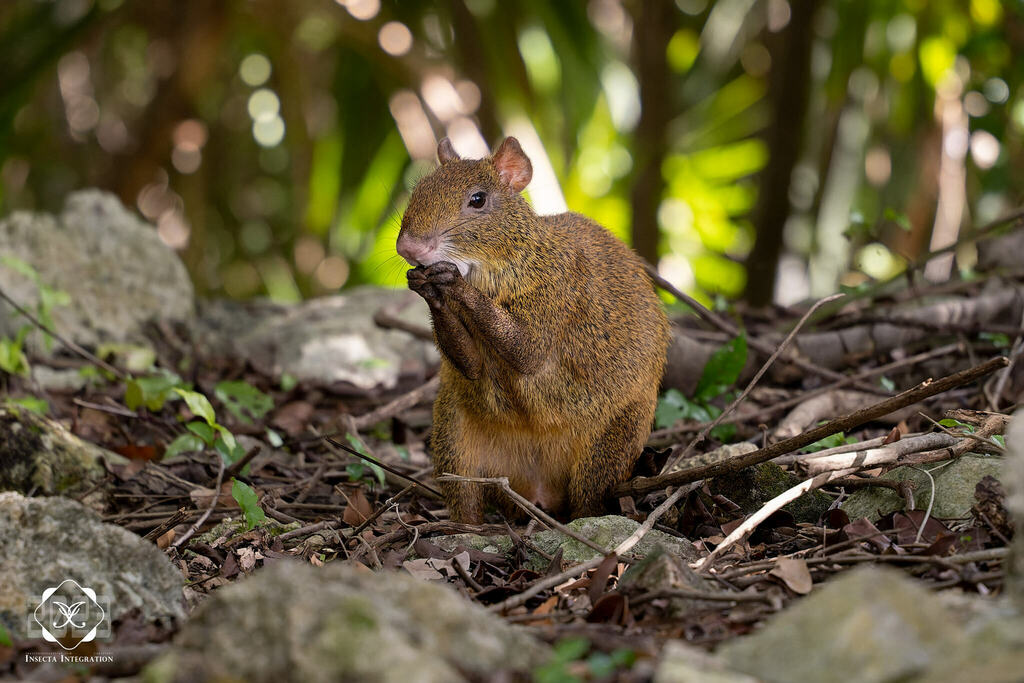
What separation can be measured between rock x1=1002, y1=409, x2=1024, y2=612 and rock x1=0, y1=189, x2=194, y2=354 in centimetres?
430

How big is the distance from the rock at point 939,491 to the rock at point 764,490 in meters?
0.09

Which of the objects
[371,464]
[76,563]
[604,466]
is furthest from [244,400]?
[76,563]

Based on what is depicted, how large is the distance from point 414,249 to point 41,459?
147cm

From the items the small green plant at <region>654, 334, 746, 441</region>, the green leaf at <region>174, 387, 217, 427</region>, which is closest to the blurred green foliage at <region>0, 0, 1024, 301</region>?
the small green plant at <region>654, 334, 746, 441</region>

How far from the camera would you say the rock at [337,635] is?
64.5 inches

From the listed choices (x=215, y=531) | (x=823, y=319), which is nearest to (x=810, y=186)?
(x=823, y=319)

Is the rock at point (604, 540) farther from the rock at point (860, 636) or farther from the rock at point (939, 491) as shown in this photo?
the rock at point (860, 636)

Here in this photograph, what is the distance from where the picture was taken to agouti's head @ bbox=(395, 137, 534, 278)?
3.29m

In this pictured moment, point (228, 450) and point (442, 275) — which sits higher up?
point (442, 275)

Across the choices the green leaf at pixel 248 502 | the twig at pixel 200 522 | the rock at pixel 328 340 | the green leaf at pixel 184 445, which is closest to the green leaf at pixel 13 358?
the green leaf at pixel 184 445

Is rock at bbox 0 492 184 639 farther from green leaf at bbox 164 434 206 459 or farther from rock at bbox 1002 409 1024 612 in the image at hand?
rock at bbox 1002 409 1024 612

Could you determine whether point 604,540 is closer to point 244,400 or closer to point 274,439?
point 274,439

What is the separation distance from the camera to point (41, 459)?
11.4 ft

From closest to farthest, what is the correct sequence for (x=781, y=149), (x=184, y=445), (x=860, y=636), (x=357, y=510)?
(x=860, y=636)
(x=357, y=510)
(x=184, y=445)
(x=781, y=149)
